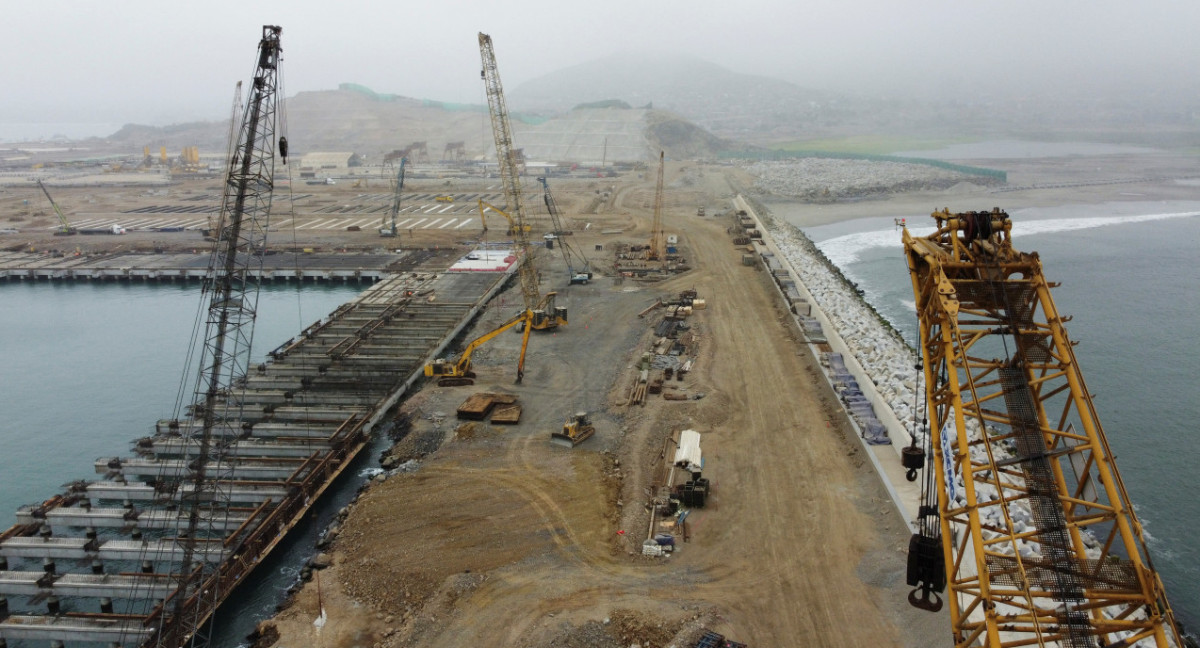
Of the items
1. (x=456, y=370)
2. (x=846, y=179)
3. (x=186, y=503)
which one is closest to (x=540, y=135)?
(x=846, y=179)

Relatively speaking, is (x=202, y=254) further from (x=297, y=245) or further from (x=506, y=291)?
(x=506, y=291)

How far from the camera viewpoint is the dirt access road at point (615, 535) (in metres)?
16.8

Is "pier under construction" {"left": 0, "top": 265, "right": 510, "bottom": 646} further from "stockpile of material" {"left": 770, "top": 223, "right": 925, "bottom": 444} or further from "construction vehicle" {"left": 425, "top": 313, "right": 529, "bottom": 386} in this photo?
"stockpile of material" {"left": 770, "top": 223, "right": 925, "bottom": 444}

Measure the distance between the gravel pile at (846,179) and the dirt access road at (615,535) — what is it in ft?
237

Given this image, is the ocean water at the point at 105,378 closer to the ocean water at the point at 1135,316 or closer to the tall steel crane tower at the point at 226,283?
the tall steel crane tower at the point at 226,283

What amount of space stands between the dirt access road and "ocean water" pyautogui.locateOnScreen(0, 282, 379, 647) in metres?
1.94

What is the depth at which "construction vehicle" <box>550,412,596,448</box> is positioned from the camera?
26.0 metres

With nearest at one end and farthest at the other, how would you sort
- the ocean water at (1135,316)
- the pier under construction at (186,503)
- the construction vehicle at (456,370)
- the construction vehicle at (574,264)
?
the pier under construction at (186,503), the ocean water at (1135,316), the construction vehicle at (456,370), the construction vehicle at (574,264)

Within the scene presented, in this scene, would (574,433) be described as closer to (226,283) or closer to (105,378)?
(226,283)

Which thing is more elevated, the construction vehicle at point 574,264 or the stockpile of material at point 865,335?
the construction vehicle at point 574,264

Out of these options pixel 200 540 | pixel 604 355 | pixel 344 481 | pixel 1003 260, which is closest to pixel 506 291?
pixel 604 355

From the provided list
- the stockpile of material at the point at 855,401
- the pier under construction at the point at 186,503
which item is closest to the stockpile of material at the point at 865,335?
the stockpile of material at the point at 855,401

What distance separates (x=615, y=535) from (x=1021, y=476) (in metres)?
12.9

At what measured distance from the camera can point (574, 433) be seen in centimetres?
2612
